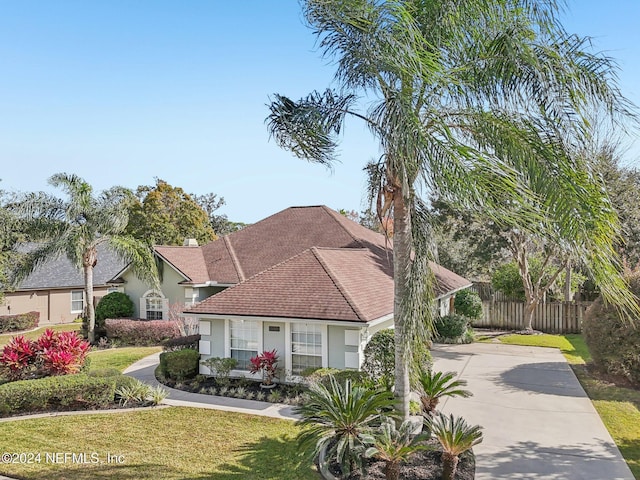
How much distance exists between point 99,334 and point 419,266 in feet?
60.8

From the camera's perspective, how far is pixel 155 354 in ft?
59.7

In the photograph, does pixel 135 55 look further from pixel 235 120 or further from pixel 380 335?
pixel 380 335

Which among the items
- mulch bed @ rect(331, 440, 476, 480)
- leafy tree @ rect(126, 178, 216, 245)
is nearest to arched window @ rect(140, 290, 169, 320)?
leafy tree @ rect(126, 178, 216, 245)

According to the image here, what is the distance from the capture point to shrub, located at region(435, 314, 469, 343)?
2120 centimetres

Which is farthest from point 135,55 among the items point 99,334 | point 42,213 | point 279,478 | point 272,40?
point 99,334

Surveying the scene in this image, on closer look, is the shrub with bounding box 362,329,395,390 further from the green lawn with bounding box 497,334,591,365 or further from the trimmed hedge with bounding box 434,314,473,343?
the trimmed hedge with bounding box 434,314,473,343

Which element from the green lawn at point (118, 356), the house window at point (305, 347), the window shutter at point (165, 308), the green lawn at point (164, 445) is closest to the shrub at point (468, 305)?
the house window at point (305, 347)

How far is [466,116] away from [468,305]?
18.0 meters

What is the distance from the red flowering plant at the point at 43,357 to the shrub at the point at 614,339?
50.7 feet

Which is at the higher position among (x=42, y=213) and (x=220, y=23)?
(x=220, y=23)

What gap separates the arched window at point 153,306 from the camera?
70.5ft

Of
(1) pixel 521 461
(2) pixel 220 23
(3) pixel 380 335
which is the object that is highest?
(2) pixel 220 23

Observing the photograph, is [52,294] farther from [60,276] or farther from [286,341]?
[286,341]

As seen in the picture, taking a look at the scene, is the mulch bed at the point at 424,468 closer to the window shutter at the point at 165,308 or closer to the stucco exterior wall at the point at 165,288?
the stucco exterior wall at the point at 165,288
